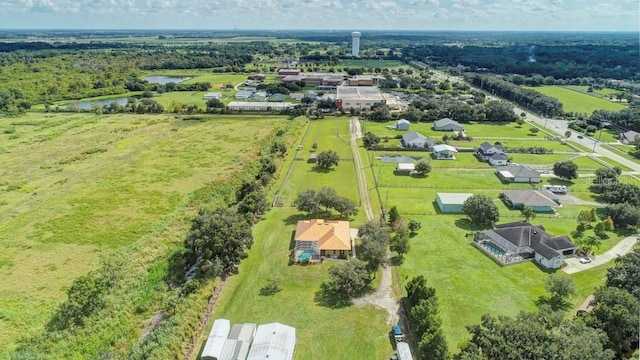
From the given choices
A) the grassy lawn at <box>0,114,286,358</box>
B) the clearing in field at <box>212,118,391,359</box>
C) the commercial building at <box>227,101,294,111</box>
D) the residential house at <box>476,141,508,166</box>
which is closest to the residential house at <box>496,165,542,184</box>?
the residential house at <box>476,141,508,166</box>

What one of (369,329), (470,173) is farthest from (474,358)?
(470,173)

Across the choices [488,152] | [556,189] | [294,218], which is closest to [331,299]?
[294,218]

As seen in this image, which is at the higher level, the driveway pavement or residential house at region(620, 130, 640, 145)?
residential house at region(620, 130, 640, 145)

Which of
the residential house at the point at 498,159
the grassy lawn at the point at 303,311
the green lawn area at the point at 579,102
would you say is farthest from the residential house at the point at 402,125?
the grassy lawn at the point at 303,311

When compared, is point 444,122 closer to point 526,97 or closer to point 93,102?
point 526,97

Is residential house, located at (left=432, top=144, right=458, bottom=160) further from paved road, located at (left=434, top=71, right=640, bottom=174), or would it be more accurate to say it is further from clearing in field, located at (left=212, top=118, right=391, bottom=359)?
paved road, located at (left=434, top=71, right=640, bottom=174)

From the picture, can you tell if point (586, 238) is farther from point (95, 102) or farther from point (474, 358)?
point (95, 102)

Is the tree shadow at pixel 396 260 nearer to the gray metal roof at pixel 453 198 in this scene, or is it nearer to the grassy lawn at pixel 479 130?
the gray metal roof at pixel 453 198
